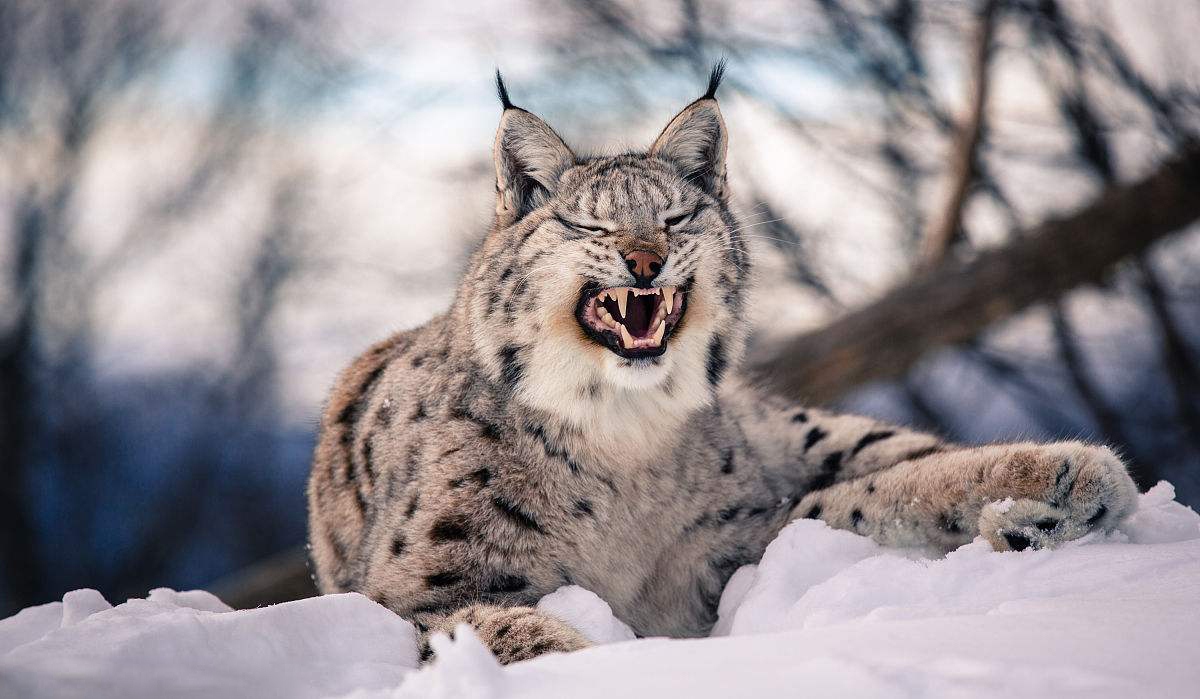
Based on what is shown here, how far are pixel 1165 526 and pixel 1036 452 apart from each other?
47cm

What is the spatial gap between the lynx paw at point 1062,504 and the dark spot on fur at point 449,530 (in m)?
1.81

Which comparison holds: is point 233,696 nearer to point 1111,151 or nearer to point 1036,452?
point 1036,452

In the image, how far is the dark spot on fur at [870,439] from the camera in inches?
185

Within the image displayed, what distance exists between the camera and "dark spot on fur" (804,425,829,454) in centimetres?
486

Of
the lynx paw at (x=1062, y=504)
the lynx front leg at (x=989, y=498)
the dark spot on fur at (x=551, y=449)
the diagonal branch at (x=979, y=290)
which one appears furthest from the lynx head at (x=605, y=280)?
the diagonal branch at (x=979, y=290)

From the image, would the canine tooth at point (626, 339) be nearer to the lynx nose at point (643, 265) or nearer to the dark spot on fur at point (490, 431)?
the lynx nose at point (643, 265)

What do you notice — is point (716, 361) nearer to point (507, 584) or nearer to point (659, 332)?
point (659, 332)

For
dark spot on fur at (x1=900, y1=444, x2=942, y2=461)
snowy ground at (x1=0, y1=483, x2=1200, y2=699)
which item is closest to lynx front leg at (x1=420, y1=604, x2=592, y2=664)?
snowy ground at (x1=0, y1=483, x2=1200, y2=699)

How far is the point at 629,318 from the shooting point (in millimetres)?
3822

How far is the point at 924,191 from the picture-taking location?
→ 10625 millimetres

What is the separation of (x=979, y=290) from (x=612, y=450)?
5.48 m

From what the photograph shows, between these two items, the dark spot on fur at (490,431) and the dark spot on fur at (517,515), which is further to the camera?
the dark spot on fur at (490,431)

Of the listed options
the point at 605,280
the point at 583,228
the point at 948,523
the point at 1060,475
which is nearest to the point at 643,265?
the point at 605,280

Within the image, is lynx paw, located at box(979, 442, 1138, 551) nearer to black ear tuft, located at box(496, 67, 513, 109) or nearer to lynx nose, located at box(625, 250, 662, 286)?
lynx nose, located at box(625, 250, 662, 286)
